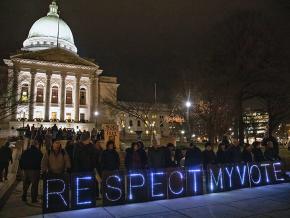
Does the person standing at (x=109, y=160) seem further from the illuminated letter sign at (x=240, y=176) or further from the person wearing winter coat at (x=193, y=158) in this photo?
the illuminated letter sign at (x=240, y=176)

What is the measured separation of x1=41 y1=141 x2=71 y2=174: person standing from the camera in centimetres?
975

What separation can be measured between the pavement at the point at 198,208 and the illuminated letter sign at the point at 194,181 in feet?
1.04

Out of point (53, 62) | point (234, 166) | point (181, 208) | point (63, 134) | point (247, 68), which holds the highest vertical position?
point (53, 62)

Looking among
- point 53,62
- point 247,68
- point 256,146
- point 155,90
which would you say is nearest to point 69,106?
point 53,62

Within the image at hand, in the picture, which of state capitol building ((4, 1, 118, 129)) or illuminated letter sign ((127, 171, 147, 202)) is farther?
state capitol building ((4, 1, 118, 129))

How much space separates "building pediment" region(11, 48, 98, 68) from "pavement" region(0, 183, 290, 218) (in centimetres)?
6489

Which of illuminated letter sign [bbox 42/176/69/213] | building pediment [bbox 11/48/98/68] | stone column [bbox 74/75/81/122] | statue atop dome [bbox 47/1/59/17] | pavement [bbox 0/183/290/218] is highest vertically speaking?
statue atop dome [bbox 47/1/59/17]

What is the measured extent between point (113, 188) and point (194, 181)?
306cm

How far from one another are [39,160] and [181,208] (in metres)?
5.10

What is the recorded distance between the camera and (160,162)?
448 inches

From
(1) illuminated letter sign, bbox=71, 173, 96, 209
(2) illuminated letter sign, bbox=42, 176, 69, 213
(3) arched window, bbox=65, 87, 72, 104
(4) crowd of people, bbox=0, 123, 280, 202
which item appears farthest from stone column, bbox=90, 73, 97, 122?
(2) illuminated letter sign, bbox=42, 176, 69, 213

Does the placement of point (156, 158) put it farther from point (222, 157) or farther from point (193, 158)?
point (222, 157)

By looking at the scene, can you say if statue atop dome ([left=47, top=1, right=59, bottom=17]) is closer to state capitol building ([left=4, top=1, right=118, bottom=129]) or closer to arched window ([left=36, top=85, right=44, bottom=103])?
state capitol building ([left=4, top=1, right=118, bottom=129])

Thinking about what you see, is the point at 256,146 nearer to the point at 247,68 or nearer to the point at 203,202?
the point at 203,202
